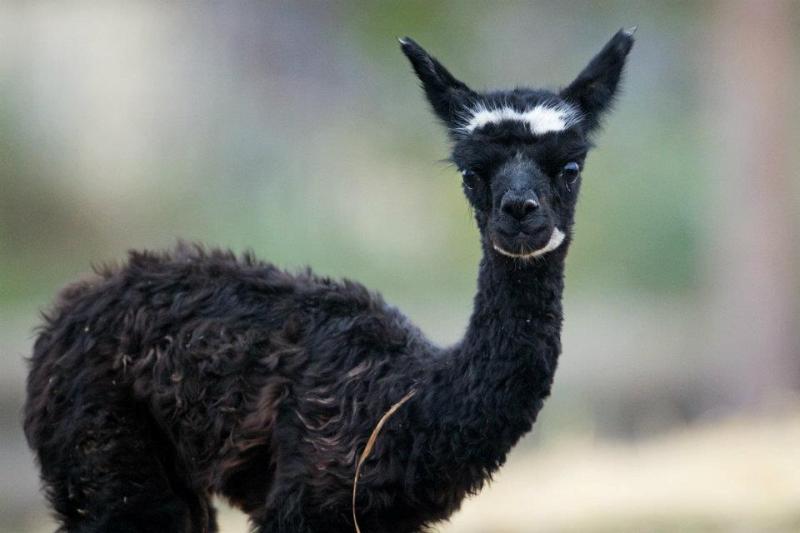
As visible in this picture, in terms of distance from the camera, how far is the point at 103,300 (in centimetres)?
564

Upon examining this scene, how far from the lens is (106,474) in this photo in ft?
17.5

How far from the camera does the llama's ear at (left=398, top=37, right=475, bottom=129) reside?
548cm

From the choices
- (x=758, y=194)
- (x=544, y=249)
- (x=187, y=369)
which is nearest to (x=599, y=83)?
(x=544, y=249)

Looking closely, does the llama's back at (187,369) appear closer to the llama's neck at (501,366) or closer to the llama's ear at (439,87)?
the llama's neck at (501,366)

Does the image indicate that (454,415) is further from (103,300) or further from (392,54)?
(392,54)

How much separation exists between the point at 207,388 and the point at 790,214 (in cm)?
876

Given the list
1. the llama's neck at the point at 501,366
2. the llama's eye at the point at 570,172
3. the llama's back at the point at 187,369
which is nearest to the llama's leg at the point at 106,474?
the llama's back at the point at 187,369

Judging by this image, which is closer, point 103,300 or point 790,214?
point 103,300

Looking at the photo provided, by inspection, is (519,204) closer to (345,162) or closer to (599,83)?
(599,83)

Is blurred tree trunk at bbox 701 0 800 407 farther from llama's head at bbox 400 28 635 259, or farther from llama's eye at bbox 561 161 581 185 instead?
llama's eye at bbox 561 161 581 185

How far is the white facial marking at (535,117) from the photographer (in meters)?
5.18

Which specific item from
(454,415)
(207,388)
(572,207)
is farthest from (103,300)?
(572,207)

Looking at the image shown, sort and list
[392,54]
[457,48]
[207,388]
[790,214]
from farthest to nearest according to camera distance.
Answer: [392,54]
[457,48]
[790,214]
[207,388]

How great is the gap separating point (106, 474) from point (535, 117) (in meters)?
2.21
